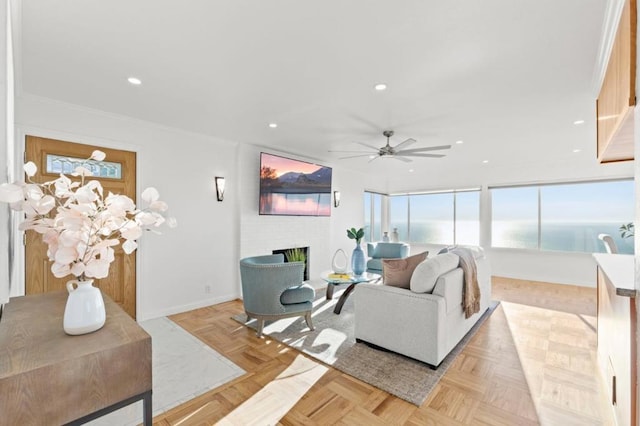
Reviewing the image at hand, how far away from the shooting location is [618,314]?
1.77 metres

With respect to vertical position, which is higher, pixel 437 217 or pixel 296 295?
pixel 437 217

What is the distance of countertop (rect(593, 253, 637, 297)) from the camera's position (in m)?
1.36

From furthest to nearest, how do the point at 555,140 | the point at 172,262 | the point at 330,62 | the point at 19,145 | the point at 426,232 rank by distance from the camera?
the point at 426,232 < the point at 555,140 < the point at 172,262 < the point at 19,145 < the point at 330,62

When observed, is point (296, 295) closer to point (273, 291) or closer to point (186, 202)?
point (273, 291)

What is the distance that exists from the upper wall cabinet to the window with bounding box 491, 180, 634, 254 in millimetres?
4193

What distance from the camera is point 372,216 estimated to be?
25.6 ft

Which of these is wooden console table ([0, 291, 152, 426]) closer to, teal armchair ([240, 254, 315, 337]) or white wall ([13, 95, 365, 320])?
→ teal armchair ([240, 254, 315, 337])

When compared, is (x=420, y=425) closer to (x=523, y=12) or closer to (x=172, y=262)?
(x=523, y=12)

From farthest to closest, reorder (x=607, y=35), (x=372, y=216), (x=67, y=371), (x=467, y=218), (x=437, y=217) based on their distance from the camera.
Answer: (x=372, y=216) < (x=437, y=217) < (x=467, y=218) < (x=607, y=35) < (x=67, y=371)

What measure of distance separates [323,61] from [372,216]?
19.4ft

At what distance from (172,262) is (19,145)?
188cm

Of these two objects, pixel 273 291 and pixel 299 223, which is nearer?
pixel 273 291

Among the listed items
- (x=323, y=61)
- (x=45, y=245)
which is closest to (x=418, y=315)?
(x=323, y=61)

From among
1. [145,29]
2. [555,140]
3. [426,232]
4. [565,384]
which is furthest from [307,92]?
[426,232]
